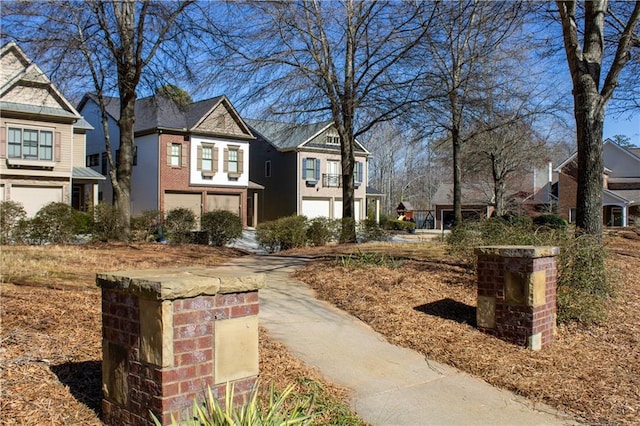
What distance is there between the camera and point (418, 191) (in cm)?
8262

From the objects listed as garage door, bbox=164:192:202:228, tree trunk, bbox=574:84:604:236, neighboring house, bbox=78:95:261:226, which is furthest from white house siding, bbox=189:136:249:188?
tree trunk, bbox=574:84:604:236

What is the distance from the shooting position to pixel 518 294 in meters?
6.45

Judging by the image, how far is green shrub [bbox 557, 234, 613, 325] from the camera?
23.9 feet

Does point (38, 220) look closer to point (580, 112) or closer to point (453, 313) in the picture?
point (453, 313)

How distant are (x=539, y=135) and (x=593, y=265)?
22453mm

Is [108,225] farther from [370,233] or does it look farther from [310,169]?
[310,169]

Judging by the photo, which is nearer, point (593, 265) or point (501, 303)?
point (501, 303)

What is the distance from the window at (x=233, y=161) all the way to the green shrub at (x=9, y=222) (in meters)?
20.1

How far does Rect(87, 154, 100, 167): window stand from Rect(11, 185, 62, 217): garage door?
9.70 meters

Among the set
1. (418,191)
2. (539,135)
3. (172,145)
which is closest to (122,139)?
(172,145)

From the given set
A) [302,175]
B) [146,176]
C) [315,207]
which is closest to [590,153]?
[146,176]

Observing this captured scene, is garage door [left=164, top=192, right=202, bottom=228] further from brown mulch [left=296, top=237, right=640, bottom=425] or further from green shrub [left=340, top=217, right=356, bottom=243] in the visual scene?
brown mulch [left=296, top=237, right=640, bottom=425]

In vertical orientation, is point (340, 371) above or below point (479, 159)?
below

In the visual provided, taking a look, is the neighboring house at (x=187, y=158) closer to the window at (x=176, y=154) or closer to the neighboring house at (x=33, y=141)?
the window at (x=176, y=154)
